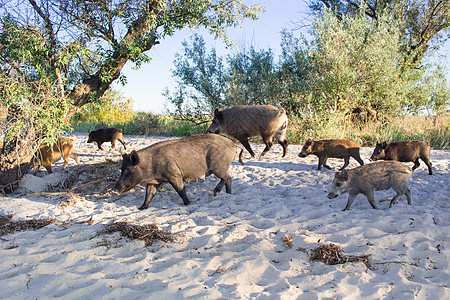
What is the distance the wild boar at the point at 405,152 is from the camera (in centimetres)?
830

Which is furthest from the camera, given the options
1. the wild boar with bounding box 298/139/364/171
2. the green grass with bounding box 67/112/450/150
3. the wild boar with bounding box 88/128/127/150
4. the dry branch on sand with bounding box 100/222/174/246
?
the green grass with bounding box 67/112/450/150

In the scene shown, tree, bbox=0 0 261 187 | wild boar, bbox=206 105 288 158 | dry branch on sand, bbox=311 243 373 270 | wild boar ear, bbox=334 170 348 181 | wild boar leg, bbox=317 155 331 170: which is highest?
tree, bbox=0 0 261 187

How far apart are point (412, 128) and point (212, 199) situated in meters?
13.5

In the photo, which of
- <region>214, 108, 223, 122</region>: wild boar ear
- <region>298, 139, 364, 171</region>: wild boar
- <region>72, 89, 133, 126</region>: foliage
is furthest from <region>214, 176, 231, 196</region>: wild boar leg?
<region>72, 89, 133, 126</region>: foliage

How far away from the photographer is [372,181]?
6000 mm

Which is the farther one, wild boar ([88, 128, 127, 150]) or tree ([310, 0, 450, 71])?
tree ([310, 0, 450, 71])

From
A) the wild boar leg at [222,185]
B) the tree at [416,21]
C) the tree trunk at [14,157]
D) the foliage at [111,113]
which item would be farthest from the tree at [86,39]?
the tree at [416,21]

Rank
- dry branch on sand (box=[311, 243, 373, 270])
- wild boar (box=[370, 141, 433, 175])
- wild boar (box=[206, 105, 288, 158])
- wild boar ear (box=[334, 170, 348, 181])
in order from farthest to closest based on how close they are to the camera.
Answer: wild boar (box=[206, 105, 288, 158])
wild boar (box=[370, 141, 433, 175])
wild boar ear (box=[334, 170, 348, 181])
dry branch on sand (box=[311, 243, 373, 270])

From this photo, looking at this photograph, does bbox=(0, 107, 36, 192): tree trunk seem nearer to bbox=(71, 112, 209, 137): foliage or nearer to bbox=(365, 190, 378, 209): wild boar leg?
bbox=(365, 190, 378, 209): wild boar leg

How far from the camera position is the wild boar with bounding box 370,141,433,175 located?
830 centimetres

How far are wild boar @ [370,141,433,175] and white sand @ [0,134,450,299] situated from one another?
973 mm

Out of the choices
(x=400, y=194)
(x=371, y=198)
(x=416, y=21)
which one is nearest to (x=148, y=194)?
(x=371, y=198)

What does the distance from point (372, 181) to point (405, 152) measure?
9.60 feet

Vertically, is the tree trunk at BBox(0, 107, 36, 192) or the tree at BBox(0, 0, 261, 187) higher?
the tree at BBox(0, 0, 261, 187)
